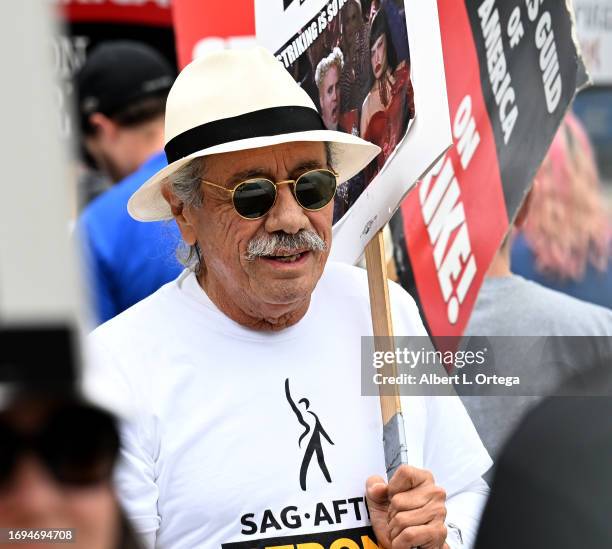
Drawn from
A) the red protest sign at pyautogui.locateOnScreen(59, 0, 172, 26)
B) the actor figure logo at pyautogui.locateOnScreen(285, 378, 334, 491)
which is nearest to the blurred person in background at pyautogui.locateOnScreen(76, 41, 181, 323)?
the red protest sign at pyautogui.locateOnScreen(59, 0, 172, 26)

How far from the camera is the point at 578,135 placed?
5203 millimetres

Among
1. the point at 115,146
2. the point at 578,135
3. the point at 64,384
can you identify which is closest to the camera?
the point at 64,384

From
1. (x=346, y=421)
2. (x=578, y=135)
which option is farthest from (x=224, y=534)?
(x=578, y=135)

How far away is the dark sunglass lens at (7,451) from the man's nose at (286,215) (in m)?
1.54

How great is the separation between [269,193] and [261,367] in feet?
1.22

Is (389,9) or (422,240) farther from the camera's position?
(422,240)

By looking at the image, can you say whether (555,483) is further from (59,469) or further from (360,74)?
(360,74)

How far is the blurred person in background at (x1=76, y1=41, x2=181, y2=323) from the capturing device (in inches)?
154

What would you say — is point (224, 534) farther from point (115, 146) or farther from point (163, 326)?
point (115, 146)

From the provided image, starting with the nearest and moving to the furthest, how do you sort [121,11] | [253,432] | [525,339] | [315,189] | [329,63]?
[253,432] → [315,189] → [329,63] → [525,339] → [121,11]

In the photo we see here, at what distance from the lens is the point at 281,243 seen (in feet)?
8.43

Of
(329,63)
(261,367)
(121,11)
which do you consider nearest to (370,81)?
(329,63)

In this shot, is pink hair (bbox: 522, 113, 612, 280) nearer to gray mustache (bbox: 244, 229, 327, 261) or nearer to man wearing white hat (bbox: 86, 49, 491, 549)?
man wearing white hat (bbox: 86, 49, 491, 549)

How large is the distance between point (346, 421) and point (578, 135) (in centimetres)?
301
